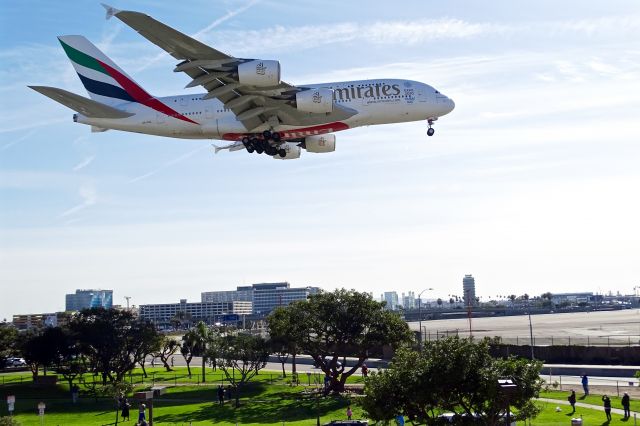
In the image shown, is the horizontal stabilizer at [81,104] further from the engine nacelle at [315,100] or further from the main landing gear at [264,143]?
the engine nacelle at [315,100]

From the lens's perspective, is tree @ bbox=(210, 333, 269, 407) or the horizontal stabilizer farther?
tree @ bbox=(210, 333, 269, 407)

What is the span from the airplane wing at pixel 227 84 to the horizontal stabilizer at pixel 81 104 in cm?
745

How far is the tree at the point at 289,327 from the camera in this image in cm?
7069

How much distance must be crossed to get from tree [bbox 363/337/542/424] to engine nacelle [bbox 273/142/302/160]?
76.2 feet

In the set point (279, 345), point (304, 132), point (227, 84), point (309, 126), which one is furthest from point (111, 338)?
point (227, 84)

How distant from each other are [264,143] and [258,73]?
952cm

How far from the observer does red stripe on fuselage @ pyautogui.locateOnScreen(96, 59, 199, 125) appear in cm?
4875

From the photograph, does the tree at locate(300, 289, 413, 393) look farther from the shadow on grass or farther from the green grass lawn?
the shadow on grass

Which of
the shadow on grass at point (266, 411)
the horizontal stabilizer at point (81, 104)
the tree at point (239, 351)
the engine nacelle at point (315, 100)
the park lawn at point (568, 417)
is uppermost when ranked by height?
the horizontal stabilizer at point (81, 104)

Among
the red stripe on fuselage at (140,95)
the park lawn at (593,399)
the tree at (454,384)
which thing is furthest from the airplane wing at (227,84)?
the park lawn at (593,399)

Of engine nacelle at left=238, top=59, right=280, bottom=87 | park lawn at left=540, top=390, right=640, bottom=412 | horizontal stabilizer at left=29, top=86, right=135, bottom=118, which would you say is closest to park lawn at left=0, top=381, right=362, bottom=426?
park lawn at left=540, top=390, right=640, bottom=412

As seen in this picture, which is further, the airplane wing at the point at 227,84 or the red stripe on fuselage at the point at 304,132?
the red stripe on fuselage at the point at 304,132

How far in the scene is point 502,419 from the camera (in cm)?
3275

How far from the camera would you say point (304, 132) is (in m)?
48.5
